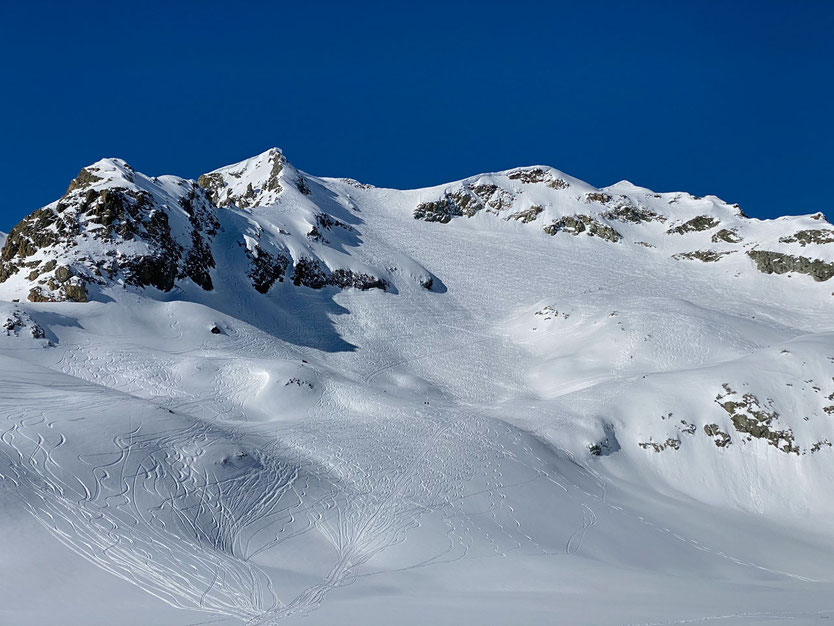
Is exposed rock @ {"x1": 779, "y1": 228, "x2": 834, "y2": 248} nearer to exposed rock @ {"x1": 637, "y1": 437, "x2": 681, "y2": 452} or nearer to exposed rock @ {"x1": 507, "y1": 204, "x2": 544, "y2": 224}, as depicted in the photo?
exposed rock @ {"x1": 507, "y1": 204, "x2": 544, "y2": 224}

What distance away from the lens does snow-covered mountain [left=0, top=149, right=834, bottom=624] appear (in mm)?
12812

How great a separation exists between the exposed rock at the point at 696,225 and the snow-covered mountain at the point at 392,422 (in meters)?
5.73

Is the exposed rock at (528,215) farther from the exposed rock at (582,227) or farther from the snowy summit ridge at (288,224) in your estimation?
the exposed rock at (582,227)

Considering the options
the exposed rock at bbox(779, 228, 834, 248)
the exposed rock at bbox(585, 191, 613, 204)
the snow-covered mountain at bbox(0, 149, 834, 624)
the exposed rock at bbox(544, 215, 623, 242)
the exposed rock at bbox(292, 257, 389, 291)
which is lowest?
the snow-covered mountain at bbox(0, 149, 834, 624)

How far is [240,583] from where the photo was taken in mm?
12758

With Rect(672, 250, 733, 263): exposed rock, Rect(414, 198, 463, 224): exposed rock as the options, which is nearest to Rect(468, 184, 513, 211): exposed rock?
Rect(414, 198, 463, 224): exposed rock

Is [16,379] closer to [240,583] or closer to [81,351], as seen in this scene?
[81,351]

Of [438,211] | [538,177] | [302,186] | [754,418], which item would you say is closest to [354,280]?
[302,186]

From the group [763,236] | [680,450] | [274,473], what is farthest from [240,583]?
[763,236]

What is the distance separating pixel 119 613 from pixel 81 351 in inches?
971

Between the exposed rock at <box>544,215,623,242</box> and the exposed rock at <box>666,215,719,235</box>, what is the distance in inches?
320

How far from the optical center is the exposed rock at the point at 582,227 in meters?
76.1

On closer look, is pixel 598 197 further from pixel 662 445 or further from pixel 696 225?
pixel 662 445

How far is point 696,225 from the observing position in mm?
76938
